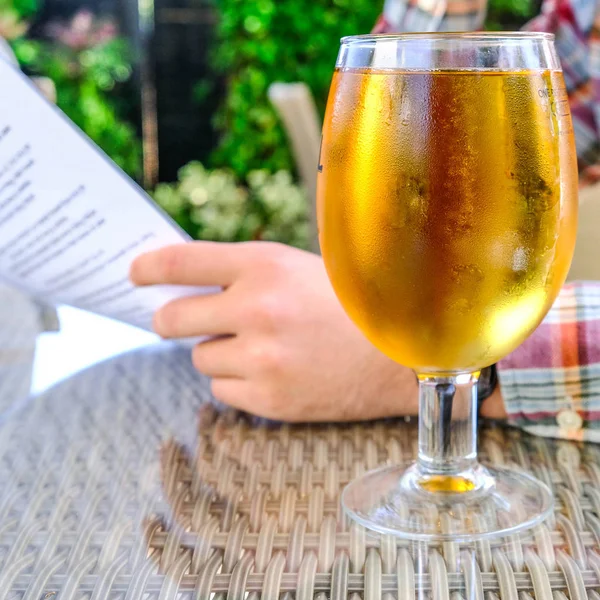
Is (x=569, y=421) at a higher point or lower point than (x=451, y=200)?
lower

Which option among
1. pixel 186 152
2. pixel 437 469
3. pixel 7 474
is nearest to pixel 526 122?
pixel 437 469

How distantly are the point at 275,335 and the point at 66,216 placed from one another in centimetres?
22

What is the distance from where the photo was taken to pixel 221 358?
0.85 meters

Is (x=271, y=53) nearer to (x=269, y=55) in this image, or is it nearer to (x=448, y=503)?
(x=269, y=55)

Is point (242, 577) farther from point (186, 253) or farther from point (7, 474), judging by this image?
point (186, 253)

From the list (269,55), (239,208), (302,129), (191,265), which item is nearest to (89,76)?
(269,55)

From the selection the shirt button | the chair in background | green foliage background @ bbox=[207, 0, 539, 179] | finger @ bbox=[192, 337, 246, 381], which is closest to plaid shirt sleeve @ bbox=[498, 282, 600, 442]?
the shirt button

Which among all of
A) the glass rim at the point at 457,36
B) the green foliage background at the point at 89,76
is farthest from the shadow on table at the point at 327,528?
the green foliage background at the point at 89,76

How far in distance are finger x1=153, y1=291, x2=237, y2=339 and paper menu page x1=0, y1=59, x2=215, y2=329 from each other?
30 mm

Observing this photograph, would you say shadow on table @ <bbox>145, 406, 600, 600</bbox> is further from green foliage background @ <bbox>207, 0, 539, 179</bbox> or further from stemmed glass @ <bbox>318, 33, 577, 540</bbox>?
green foliage background @ <bbox>207, 0, 539, 179</bbox>

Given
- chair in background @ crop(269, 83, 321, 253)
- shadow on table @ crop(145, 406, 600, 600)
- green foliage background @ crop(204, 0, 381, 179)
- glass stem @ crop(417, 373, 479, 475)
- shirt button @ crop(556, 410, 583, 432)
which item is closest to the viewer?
shadow on table @ crop(145, 406, 600, 600)

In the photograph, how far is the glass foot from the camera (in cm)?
57

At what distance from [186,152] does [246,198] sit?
75cm

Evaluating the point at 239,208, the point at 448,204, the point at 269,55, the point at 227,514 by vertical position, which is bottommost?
the point at 239,208
